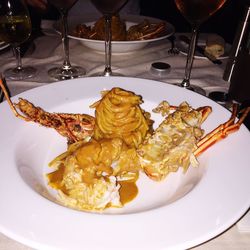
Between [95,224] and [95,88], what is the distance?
3.37ft

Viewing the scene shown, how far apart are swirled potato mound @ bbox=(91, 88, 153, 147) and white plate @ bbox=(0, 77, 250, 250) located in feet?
0.70

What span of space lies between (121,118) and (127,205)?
0.42m

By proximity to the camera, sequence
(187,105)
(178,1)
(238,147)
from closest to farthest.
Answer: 1. (238,147)
2. (187,105)
3. (178,1)

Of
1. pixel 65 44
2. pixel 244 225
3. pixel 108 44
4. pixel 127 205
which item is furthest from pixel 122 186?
pixel 65 44

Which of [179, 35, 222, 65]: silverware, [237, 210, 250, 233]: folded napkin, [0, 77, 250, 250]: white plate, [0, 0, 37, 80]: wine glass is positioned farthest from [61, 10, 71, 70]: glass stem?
[237, 210, 250, 233]: folded napkin

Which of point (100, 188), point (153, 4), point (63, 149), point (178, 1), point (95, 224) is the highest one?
point (178, 1)

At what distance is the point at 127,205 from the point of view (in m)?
1.36

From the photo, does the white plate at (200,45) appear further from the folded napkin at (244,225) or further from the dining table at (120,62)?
the folded napkin at (244,225)

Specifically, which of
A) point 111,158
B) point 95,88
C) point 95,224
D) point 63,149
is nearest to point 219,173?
point 111,158

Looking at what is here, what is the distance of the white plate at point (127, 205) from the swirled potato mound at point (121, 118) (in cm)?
21

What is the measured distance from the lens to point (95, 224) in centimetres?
103

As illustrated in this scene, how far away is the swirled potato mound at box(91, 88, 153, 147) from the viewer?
5.05 feet

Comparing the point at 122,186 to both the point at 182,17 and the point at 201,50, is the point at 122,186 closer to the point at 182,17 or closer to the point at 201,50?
the point at 201,50

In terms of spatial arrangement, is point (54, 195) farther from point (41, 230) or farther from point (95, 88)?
point (95, 88)
